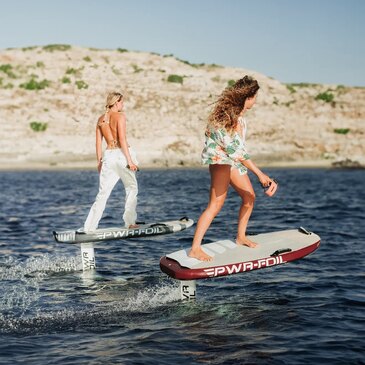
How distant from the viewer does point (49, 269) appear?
12617 mm

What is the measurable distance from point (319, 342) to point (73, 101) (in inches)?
2658

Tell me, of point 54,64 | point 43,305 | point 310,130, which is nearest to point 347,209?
point 43,305

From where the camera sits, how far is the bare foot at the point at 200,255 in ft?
30.6

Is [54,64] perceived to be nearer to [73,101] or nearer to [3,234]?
[73,101]

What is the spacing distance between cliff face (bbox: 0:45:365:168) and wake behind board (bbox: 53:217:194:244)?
47.3 meters

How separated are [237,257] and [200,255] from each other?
0.57 meters

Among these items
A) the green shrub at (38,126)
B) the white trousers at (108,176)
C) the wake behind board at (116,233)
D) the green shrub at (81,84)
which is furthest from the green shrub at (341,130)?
the white trousers at (108,176)

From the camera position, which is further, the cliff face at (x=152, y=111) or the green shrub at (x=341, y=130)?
the green shrub at (x=341, y=130)

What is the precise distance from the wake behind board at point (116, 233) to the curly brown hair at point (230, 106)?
387 centimetres

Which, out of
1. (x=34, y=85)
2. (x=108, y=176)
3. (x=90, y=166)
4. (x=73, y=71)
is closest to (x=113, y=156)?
(x=108, y=176)

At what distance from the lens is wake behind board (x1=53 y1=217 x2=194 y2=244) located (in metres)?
12.0

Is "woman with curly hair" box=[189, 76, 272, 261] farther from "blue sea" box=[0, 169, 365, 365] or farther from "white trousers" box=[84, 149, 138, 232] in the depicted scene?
"white trousers" box=[84, 149, 138, 232]

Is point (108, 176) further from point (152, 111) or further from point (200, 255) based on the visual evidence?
point (152, 111)

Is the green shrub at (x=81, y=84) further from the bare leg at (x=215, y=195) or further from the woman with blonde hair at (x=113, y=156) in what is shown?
the bare leg at (x=215, y=195)
